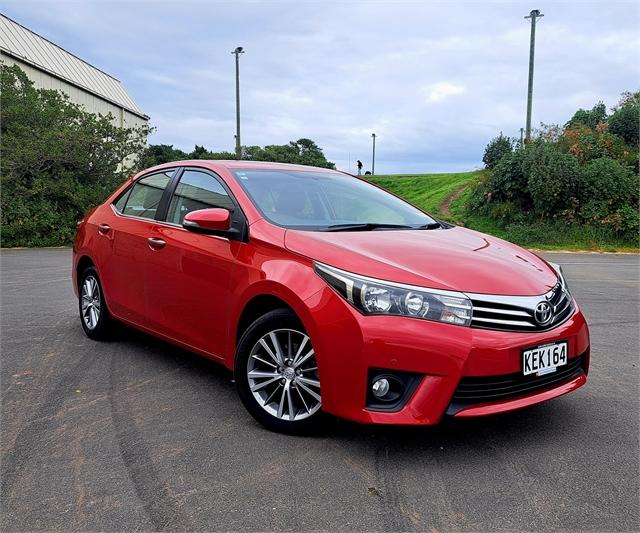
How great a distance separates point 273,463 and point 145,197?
2868 mm

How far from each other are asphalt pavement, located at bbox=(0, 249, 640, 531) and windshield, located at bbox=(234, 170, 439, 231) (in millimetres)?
1287

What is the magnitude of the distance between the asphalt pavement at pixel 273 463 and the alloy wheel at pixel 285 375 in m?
0.16

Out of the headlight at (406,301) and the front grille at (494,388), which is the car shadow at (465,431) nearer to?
the front grille at (494,388)

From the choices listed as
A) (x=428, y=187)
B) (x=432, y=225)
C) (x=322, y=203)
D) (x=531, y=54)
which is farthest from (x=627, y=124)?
(x=322, y=203)

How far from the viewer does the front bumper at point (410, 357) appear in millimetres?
2885

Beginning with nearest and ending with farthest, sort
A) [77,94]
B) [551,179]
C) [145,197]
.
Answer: [145,197]
[551,179]
[77,94]

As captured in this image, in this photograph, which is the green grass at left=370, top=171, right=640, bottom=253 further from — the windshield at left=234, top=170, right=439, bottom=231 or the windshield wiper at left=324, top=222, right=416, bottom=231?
the windshield wiper at left=324, top=222, right=416, bottom=231

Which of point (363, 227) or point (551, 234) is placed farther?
point (551, 234)

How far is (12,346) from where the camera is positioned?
5367 millimetres

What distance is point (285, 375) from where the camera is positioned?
3.37m

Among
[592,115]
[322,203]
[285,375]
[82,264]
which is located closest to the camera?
[285,375]

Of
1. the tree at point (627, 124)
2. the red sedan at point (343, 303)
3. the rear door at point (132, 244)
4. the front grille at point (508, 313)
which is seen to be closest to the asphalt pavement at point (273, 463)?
the red sedan at point (343, 303)

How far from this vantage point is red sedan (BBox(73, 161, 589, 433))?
2.93 meters

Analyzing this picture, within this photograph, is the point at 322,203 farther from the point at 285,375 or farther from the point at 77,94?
the point at 77,94
